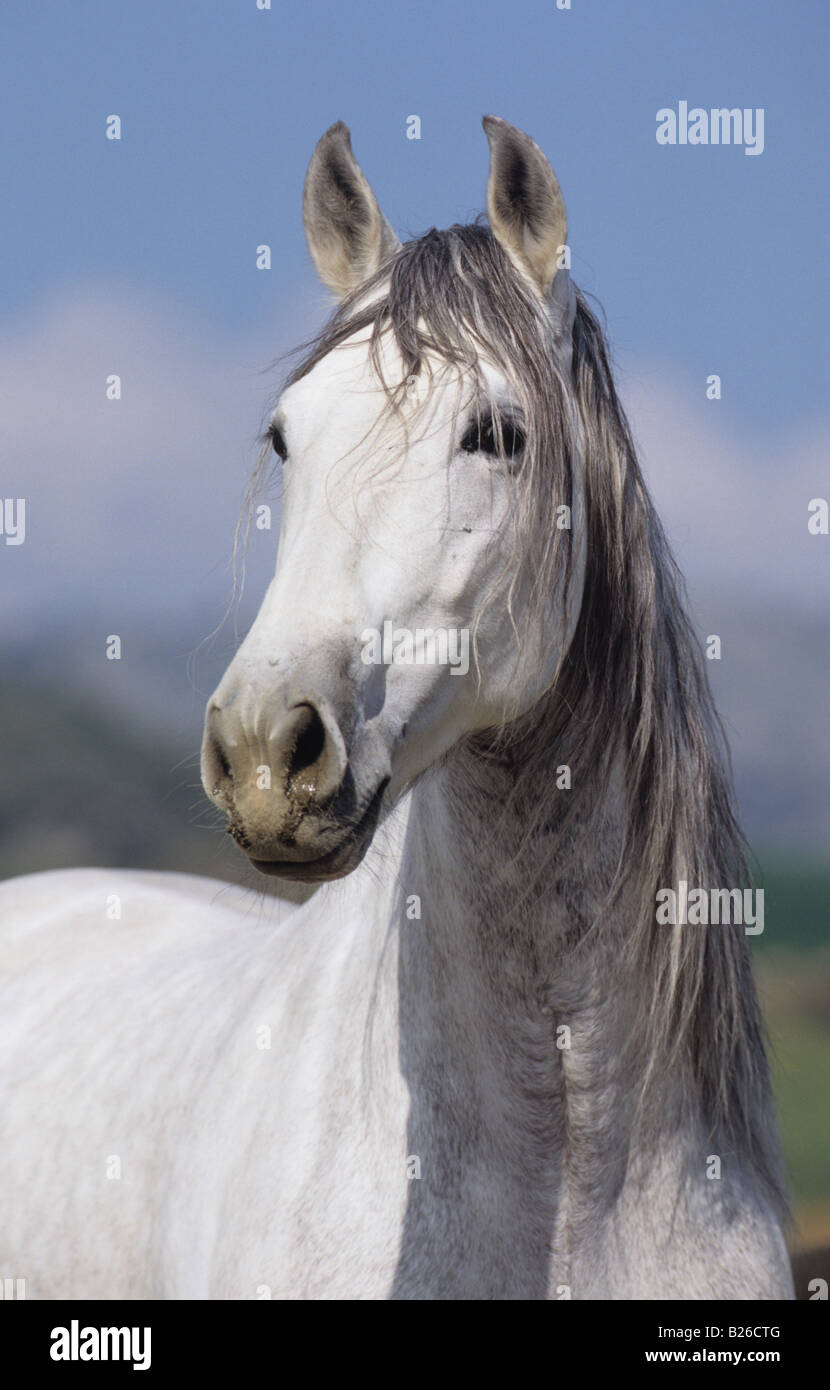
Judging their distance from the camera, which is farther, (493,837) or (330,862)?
(493,837)

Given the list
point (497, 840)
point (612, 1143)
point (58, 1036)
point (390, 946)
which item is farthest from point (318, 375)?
point (58, 1036)

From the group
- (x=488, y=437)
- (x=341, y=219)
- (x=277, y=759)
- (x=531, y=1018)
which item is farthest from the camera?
(x=341, y=219)

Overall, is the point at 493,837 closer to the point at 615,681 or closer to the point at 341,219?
the point at 615,681

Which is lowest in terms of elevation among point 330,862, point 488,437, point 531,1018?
point 531,1018

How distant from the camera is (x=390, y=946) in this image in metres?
2.10

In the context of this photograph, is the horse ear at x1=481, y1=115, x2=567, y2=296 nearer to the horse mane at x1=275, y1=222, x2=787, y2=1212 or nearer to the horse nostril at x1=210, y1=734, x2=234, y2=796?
the horse mane at x1=275, y1=222, x2=787, y2=1212

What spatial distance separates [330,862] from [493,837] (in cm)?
46

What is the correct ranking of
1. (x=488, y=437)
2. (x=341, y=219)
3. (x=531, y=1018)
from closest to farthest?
(x=488, y=437)
(x=531, y=1018)
(x=341, y=219)

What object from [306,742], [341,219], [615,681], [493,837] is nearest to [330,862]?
[306,742]

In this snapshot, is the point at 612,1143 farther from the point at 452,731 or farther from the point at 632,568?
the point at 632,568

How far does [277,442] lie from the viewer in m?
1.99

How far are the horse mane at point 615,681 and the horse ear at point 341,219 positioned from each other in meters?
0.16

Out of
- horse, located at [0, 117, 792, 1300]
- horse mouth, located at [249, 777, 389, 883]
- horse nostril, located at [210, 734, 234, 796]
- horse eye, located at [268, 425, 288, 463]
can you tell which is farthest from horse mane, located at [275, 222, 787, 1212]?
horse nostril, located at [210, 734, 234, 796]

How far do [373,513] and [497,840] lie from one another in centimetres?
58
